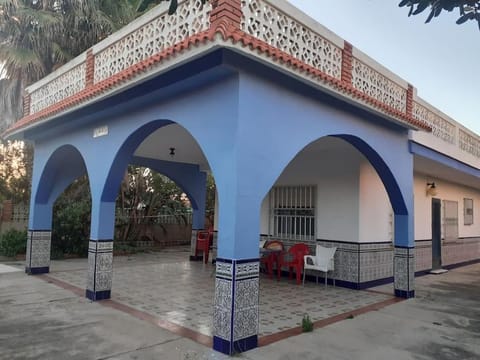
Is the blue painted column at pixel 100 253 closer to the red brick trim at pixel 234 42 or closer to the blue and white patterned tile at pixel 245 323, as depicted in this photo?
the red brick trim at pixel 234 42

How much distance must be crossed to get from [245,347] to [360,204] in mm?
5152

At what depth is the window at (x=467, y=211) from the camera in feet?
47.0

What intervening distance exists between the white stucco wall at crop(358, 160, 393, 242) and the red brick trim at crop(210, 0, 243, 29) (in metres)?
5.34

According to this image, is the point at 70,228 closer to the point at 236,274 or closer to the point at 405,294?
the point at 236,274

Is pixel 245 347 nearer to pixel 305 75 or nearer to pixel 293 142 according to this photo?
pixel 293 142

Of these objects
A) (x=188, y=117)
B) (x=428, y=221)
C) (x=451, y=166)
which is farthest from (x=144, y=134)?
(x=428, y=221)

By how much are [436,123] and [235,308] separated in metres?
7.96

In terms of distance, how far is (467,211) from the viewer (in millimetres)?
14602

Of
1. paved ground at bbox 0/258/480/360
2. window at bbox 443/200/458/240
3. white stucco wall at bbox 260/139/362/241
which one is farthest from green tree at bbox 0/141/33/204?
window at bbox 443/200/458/240

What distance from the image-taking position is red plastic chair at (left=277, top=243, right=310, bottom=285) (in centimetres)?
917

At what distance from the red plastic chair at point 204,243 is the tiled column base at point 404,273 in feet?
20.2

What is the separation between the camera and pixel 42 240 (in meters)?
9.68

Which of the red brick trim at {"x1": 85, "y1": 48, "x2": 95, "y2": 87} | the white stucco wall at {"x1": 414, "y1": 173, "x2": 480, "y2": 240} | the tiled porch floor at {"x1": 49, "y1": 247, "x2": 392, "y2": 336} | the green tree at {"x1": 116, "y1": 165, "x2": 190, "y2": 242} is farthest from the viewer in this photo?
the green tree at {"x1": 116, "y1": 165, "x2": 190, "y2": 242}

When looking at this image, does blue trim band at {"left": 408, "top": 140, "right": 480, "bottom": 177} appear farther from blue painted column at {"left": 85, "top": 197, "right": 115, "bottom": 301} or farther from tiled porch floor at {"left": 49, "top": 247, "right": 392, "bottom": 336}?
blue painted column at {"left": 85, "top": 197, "right": 115, "bottom": 301}
